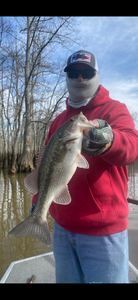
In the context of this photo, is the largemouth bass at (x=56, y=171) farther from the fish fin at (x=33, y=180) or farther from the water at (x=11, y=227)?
the water at (x=11, y=227)

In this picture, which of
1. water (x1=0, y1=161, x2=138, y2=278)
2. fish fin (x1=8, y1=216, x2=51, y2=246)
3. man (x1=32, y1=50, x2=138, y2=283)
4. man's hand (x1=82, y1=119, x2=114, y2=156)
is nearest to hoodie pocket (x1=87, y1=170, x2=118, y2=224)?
man (x1=32, y1=50, x2=138, y2=283)

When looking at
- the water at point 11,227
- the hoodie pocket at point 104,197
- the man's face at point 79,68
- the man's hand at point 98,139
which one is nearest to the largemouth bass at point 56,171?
the man's hand at point 98,139

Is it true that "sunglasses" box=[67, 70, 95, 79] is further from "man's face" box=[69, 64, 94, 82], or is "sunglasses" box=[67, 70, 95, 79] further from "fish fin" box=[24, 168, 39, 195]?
"fish fin" box=[24, 168, 39, 195]

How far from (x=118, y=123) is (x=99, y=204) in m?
0.79

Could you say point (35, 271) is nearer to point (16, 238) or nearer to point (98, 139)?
point (16, 238)

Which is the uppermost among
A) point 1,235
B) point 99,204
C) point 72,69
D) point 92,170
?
point 72,69

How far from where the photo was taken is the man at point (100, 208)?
163 centimetres

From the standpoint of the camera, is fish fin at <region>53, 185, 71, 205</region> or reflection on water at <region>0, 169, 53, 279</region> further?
reflection on water at <region>0, 169, 53, 279</region>

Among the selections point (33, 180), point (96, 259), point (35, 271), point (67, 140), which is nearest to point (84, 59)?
point (67, 140)

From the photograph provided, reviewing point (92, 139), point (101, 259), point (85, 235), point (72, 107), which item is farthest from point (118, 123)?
point (101, 259)

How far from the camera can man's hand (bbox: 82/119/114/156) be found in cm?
155

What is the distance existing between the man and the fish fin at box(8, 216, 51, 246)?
0.69ft

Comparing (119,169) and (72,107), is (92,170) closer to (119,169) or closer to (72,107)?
(119,169)
